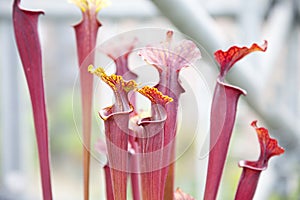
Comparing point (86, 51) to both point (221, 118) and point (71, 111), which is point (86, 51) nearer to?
point (221, 118)

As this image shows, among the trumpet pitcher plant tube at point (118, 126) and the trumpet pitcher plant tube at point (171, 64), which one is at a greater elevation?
the trumpet pitcher plant tube at point (171, 64)

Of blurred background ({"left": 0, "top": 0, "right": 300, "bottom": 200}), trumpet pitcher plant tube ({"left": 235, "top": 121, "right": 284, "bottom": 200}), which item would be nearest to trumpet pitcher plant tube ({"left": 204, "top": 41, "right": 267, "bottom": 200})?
trumpet pitcher plant tube ({"left": 235, "top": 121, "right": 284, "bottom": 200})

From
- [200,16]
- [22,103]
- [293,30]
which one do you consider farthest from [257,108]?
[22,103]

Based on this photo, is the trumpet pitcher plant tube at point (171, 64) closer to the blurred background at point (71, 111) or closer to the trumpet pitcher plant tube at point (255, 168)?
the trumpet pitcher plant tube at point (255, 168)

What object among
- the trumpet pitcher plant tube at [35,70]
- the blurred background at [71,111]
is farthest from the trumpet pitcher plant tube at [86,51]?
the blurred background at [71,111]

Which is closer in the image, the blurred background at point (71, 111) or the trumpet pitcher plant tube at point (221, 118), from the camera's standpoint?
the trumpet pitcher plant tube at point (221, 118)

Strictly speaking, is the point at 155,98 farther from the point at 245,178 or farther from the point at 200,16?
the point at 200,16

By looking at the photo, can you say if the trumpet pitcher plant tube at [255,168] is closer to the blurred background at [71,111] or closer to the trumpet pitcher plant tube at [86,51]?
the trumpet pitcher plant tube at [86,51]

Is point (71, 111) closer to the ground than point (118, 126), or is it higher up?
higher up

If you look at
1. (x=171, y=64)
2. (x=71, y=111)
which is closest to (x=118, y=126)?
(x=171, y=64)

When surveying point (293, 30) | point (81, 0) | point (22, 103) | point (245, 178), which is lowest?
point (245, 178)

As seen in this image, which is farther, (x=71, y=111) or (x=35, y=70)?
(x=71, y=111)
